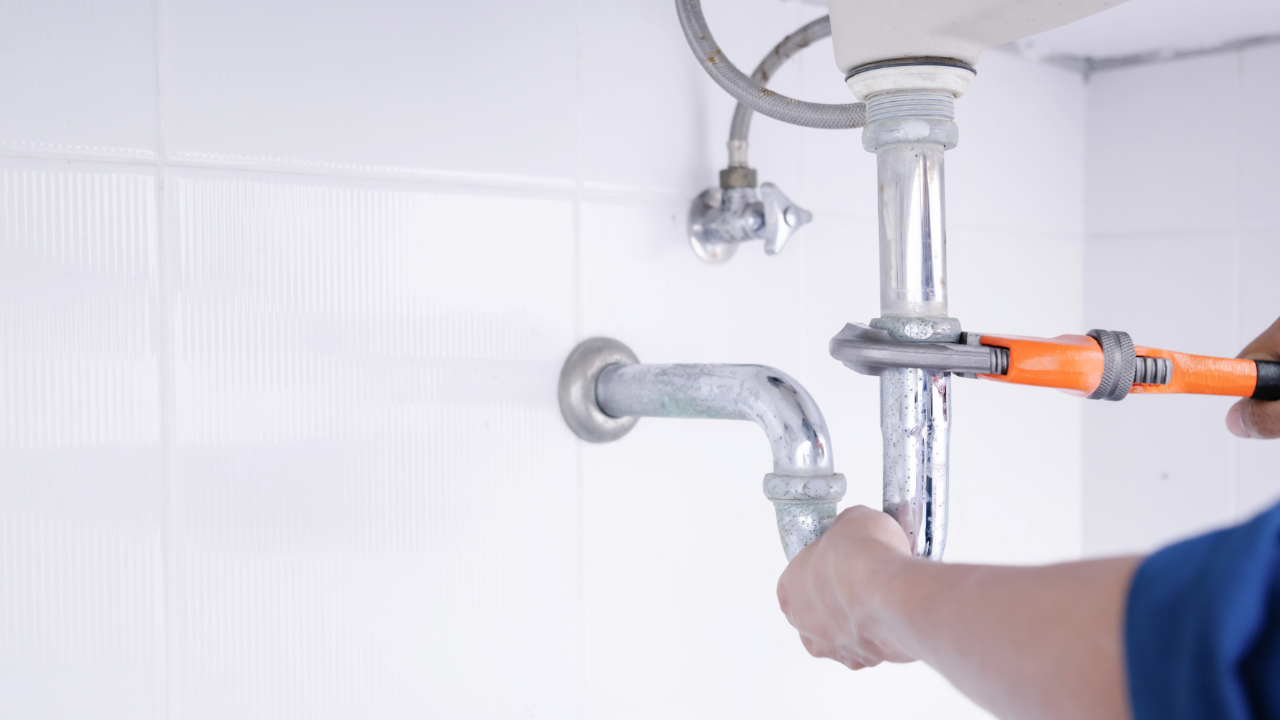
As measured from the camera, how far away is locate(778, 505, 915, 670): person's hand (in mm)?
309

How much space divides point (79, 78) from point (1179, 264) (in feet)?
2.78

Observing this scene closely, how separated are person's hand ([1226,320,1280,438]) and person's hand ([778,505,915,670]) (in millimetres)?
265

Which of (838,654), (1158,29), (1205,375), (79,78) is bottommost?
(838,654)

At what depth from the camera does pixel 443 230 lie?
527mm

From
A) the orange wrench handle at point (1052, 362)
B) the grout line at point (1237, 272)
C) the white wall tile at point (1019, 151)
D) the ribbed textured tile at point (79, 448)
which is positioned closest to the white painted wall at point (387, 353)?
the ribbed textured tile at point (79, 448)

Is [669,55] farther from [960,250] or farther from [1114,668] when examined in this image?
[1114,668]

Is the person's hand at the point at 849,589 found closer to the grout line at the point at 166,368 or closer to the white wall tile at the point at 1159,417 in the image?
the grout line at the point at 166,368

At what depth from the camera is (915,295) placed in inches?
17.2

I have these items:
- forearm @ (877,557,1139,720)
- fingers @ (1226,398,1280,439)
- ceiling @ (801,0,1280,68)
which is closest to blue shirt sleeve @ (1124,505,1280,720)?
forearm @ (877,557,1139,720)

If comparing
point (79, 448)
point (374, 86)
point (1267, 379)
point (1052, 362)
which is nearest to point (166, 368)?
point (79, 448)

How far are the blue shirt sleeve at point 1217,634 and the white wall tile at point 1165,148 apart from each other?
2.59ft

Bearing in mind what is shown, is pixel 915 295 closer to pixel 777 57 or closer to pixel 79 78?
pixel 777 57

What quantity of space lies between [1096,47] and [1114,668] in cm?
78

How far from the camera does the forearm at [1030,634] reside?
8.1 inches
